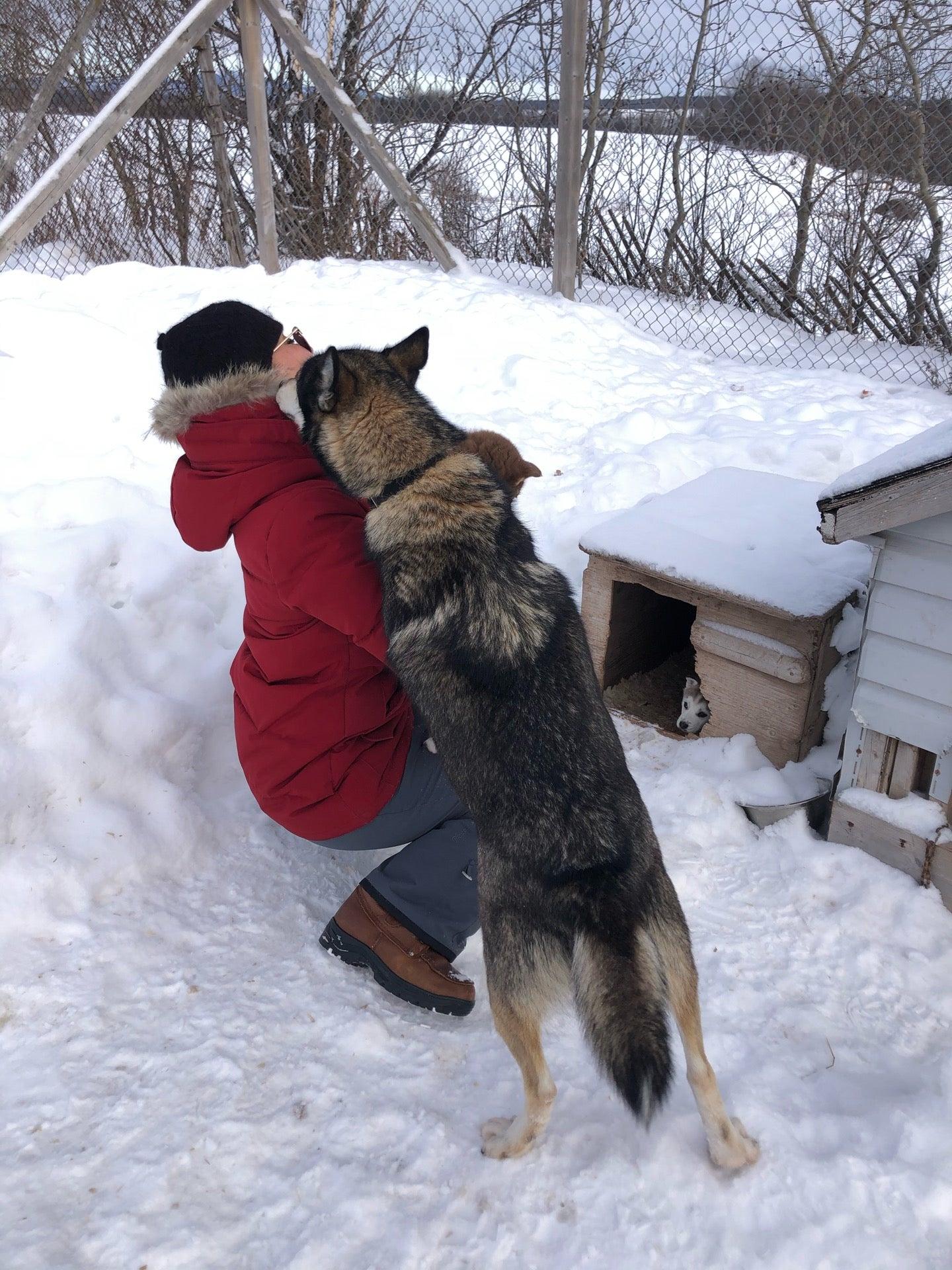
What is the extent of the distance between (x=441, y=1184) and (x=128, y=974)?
0.92m

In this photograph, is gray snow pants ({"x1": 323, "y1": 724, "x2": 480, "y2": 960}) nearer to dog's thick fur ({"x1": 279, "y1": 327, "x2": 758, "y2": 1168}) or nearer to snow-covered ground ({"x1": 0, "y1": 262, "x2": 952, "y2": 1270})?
snow-covered ground ({"x1": 0, "y1": 262, "x2": 952, "y2": 1270})

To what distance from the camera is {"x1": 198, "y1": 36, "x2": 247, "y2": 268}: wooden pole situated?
6.64m

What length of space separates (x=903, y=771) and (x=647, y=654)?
1.34 m

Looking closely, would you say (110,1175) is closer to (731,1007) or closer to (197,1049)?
(197,1049)

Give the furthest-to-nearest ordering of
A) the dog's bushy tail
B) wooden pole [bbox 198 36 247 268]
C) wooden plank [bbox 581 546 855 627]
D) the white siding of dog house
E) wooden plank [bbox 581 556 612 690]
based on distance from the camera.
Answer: wooden pole [bbox 198 36 247 268] → wooden plank [bbox 581 556 612 690] → wooden plank [bbox 581 546 855 627] → the white siding of dog house → the dog's bushy tail

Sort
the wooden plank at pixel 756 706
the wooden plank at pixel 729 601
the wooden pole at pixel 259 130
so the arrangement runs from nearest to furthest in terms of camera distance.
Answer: the wooden plank at pixel 729 601
the wooden plank at pixel 756 706
the wooden pole at pixel 259 130

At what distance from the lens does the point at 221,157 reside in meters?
6.83

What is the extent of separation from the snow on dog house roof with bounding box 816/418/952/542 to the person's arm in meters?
1.15

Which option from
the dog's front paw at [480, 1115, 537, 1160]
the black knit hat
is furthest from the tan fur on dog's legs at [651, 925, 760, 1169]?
the black knit hat

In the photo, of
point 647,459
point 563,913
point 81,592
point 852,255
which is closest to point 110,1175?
point 563,913

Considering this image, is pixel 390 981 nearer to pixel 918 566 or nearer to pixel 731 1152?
pixel 731 1152

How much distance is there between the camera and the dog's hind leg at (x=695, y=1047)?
1653 mm

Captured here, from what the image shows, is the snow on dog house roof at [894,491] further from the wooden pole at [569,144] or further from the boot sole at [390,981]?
the wooden pole at [569,144]

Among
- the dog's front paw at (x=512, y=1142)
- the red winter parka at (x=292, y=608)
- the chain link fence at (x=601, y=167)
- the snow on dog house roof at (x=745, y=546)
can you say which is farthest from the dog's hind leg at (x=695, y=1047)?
the chain link fence at (x=601, y=167)
